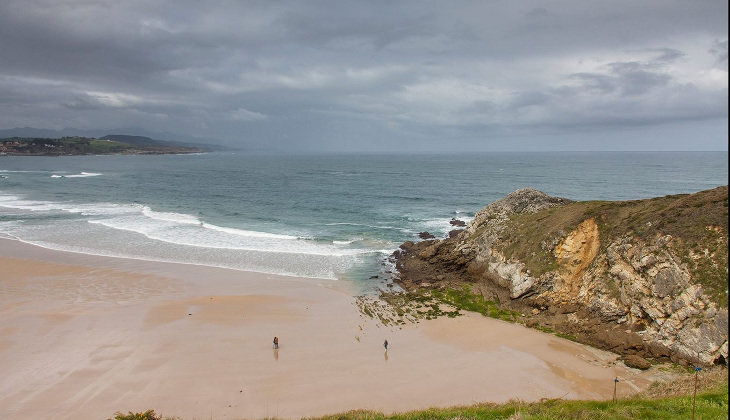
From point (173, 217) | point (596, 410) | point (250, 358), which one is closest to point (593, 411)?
point (596, 410)

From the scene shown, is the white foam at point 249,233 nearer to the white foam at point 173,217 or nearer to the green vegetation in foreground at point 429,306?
the white foam at point 173,217

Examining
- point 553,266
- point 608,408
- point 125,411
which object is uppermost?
point 553,266

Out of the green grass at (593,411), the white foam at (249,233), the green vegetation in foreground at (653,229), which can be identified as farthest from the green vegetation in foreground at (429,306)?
the white foam at (249,233)

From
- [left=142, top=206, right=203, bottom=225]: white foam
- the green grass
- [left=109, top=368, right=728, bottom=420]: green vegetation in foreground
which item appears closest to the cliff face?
[left=109, top=368, right=728, bottom=420]: green vegetation in foreground

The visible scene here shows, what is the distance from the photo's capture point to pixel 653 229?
76.9ft

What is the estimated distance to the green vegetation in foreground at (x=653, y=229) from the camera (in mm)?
20766

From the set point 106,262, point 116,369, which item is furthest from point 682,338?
point 106,262

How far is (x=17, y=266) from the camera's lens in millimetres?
35125

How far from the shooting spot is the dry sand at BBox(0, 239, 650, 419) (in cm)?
1770

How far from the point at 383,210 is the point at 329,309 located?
120 feet

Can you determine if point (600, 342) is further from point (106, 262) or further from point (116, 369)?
point (106, 262)

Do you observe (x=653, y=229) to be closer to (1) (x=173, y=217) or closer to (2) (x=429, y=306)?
(2) (x=429, y=306)

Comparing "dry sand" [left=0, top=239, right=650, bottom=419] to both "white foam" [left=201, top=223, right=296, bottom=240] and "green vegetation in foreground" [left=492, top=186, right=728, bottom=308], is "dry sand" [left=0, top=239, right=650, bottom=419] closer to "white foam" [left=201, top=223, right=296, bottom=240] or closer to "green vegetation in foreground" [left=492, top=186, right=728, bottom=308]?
"green vegetation in foreground" [left=492, top=186, right=728, bottom=308]

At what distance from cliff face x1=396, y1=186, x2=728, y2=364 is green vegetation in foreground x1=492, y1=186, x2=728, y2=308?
58 millimetres
